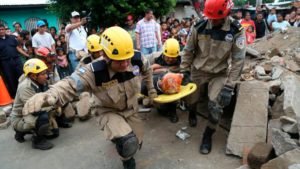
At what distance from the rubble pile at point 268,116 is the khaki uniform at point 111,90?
1346 millimetres

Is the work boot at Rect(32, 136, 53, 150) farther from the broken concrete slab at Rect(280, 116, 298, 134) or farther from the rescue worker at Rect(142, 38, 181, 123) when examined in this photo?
the broken concrete slab at Rect(280, 116, 298, 134)

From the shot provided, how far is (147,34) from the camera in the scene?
733 cm

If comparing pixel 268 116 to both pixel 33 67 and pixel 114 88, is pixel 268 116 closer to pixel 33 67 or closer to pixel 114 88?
pixel 114 88

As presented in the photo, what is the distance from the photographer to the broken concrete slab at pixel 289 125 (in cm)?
326

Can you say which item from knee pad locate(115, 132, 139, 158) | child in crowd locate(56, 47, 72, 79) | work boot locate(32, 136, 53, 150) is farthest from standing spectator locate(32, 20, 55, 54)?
knee pad locate(115, 132, 139, 158)

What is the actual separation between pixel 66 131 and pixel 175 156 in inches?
85.1

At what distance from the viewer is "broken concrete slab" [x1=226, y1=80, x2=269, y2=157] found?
12.2 ft

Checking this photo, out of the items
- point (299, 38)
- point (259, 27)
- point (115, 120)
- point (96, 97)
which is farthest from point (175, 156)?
point (259, 27)

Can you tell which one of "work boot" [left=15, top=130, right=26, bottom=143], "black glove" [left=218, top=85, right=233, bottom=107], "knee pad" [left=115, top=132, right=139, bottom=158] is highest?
"black glove" [left=218, top=85, right=233, bottom=107]

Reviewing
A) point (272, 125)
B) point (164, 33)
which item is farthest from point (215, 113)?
point (164, 33)

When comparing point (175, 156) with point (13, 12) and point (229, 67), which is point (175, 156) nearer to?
point (229, 67)

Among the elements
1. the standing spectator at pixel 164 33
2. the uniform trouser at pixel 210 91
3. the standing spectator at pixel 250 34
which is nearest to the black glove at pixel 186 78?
the uniform trouser at pixel 210 91

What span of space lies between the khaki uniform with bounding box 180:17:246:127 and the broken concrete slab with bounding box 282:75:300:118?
2.21 ft

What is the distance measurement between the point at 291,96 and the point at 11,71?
596cm
